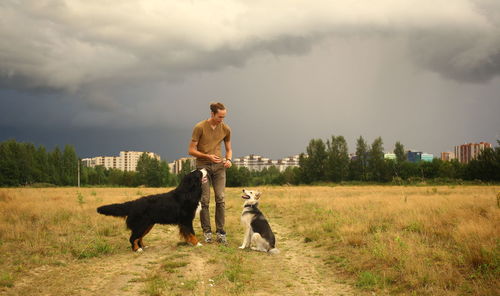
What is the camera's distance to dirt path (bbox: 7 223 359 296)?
193 inches

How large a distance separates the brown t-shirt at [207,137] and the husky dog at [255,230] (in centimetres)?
127

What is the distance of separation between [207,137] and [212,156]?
18.1 inches

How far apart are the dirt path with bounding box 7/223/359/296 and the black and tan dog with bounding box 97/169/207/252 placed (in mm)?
382

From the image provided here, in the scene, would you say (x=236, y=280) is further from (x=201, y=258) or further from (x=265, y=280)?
(x=201, y=258)

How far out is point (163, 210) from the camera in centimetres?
746

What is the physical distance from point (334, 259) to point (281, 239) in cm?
257

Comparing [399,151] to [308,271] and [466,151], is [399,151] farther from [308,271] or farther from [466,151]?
[308,271]

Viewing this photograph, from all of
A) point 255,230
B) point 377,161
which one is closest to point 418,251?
point 255,230

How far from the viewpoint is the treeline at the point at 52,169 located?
2975 inches

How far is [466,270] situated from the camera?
211 inches

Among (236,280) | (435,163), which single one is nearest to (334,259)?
(236,280)

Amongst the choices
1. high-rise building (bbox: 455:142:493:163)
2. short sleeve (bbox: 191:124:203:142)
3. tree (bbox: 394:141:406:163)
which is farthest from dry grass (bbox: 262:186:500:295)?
high-rise building (bbox: 455:142:493:163)

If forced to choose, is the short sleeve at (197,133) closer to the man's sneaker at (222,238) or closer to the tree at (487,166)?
the man's sneaker at (222,238)

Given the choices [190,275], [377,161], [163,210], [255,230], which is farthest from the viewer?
[377,161]
